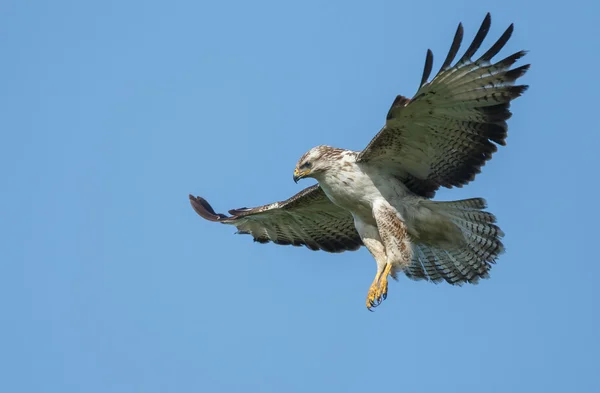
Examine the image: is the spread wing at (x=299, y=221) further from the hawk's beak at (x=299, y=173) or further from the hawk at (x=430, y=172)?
the hawk's beak at (x=299, y=173)

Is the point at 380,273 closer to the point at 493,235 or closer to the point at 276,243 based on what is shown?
the point at 493,235

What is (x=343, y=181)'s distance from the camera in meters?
13.9

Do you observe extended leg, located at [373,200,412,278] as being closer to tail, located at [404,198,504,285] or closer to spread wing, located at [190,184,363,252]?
tail, located at [404,198,504,285]

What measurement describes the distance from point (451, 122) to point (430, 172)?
3.13ft

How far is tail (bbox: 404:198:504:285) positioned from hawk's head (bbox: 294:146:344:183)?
1.32 m

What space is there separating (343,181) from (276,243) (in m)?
3.06

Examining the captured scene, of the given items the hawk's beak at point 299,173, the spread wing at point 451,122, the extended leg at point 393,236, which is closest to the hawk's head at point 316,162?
the hawk's beak at point 299,173

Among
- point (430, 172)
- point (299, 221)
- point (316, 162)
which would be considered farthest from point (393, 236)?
point (299, 221)

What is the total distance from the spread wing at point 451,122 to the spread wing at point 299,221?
1649 mm

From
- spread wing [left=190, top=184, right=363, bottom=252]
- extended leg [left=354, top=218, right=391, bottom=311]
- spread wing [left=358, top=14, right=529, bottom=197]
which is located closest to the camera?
spread wing [left=358, top=14, right=529, bottom=197]

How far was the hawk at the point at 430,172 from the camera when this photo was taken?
12.9 m

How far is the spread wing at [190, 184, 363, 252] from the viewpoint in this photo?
15617 mm

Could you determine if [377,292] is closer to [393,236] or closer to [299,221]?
[393,236]

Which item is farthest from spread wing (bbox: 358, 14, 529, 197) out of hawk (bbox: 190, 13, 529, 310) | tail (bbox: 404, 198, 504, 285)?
tail (bbox: 404, 198, 504, 285)
